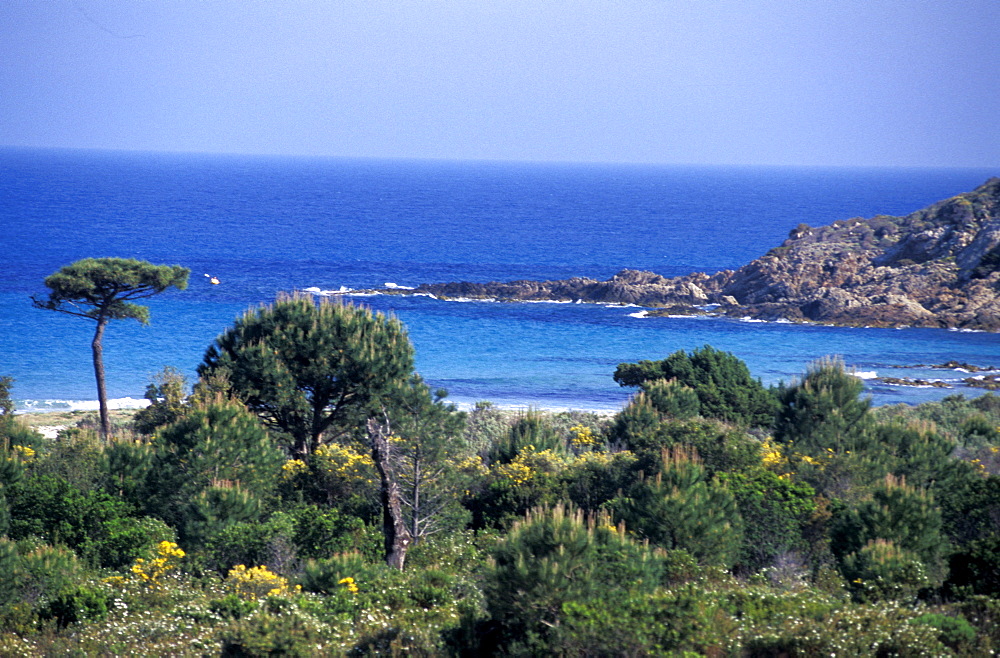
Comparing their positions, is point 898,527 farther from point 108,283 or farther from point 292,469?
point 108,283

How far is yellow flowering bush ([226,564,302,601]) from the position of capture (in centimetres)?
1347

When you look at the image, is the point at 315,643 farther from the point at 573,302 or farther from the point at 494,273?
the point at 494,273

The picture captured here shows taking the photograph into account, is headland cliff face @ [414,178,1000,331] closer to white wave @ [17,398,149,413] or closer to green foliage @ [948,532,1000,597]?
white wave @ [17,398,149,413]

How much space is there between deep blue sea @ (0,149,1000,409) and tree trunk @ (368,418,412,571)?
25.6 m

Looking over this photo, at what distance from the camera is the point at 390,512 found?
15578mm

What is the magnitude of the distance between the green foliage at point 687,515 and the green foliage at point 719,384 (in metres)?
12.1

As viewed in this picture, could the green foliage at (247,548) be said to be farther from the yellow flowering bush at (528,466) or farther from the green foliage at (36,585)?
the yellow flowering bush at (528,466)

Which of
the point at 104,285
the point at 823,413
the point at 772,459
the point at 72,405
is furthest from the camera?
the point at 72,405

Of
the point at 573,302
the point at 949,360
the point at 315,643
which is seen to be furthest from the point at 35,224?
the point at 315,643

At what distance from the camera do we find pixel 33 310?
206ft

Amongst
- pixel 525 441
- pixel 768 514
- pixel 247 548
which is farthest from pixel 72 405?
pixel 768 514

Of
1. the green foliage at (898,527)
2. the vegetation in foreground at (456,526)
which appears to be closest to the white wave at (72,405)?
the vegetation in foreground at (456,526)

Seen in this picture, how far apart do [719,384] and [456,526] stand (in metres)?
14.2

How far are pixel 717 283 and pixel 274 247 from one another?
4878 centimetres
